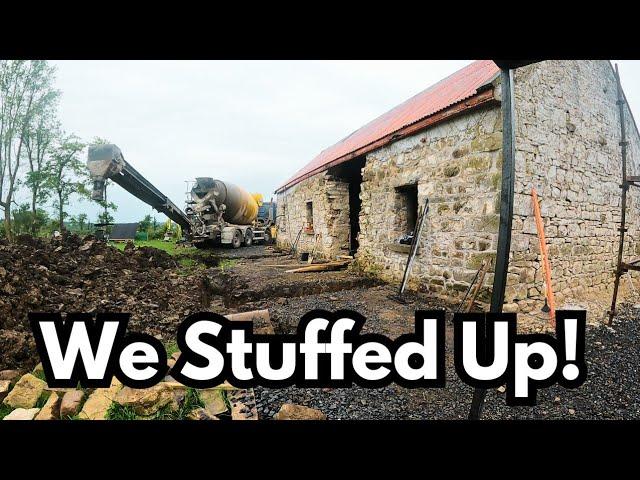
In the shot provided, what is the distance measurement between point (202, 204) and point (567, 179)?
11206mm

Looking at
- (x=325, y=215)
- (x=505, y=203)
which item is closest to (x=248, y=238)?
(x=325, y=215)

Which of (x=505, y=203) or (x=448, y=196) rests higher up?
(x=448, y=196)

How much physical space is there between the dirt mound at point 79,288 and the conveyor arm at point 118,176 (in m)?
1.57

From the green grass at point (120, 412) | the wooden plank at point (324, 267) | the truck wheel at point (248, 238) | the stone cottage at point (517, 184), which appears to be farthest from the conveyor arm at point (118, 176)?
the green grass at point (120, 412)

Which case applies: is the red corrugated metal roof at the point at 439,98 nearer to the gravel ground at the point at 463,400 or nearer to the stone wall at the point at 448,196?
the stone wall at the point at 448,196

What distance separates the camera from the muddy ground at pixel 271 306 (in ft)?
8.41

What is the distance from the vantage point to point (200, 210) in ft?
41.1

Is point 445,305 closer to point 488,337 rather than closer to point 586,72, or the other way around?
point 488,337

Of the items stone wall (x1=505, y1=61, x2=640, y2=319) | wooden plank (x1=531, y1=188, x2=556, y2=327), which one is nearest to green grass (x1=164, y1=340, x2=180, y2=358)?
stone wall (x1=505, y1=61, x2=640, y2=319)

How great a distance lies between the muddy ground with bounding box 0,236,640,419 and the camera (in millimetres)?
2562

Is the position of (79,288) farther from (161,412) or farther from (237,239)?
(237,239)

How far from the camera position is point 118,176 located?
8.45 m

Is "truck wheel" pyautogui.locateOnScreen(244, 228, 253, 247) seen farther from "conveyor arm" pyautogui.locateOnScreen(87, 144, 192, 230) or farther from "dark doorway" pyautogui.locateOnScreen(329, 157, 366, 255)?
"dark doorway" pyautogui.locateOnScreen(329, 157, 366, 255)

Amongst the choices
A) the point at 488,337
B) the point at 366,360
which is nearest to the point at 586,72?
the point at 488,337
